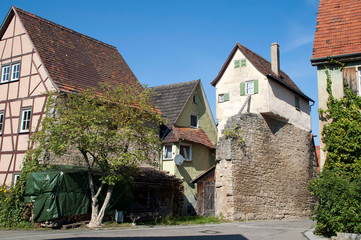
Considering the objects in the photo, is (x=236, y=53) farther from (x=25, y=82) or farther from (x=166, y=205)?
(x=25, y=82)

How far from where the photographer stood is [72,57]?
2048 centimetres

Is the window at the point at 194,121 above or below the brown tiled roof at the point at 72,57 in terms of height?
below

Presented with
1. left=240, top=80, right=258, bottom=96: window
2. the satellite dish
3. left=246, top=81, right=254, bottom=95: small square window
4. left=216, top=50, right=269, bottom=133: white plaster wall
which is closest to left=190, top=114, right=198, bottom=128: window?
left=216, top=50, right=269, bottom=133: white plaster wall

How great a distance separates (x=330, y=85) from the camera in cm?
1399

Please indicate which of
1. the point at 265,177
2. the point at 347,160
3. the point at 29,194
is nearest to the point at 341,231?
the point at 347,160

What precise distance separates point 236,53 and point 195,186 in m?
8.69

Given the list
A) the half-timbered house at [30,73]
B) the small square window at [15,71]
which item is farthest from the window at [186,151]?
the small square window at [15,71]

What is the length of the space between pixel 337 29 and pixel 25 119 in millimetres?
14919

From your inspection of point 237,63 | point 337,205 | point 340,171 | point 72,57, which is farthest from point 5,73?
point 337,205

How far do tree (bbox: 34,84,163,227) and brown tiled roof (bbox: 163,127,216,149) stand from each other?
20.4 ft

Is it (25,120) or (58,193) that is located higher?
(25,120)

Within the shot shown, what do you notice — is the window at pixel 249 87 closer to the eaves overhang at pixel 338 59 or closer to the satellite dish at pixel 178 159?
the satellite dish at pixel 178 159

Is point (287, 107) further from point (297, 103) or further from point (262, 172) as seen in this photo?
point (262, 172)

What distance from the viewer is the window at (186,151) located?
23.1 m
